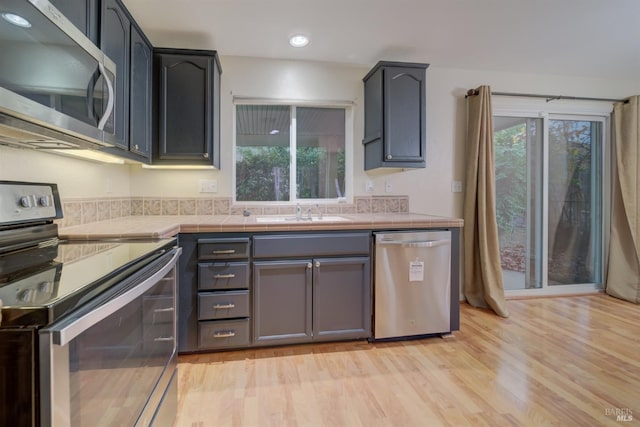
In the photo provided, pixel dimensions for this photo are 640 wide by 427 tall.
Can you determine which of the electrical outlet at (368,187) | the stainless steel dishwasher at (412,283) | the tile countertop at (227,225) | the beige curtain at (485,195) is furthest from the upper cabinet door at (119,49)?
the beige curtain at (485,195)

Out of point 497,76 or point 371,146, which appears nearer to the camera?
point 371,146

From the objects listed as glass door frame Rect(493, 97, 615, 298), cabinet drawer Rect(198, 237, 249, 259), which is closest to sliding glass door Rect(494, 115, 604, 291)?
glass door frame Rect(493, 97, 615, 298)

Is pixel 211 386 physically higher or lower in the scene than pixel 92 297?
lower

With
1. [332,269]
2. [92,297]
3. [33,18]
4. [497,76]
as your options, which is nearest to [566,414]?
[332,269]

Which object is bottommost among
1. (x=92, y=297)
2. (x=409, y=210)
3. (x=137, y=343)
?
(x=137, y=343)

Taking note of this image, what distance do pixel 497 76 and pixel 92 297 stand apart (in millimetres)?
3633

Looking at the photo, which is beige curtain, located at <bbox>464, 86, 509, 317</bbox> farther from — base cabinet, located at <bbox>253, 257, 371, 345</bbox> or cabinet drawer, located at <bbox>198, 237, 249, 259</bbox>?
cabinet drawer, located at <bbox>198, 237, 249, 259</bbox>

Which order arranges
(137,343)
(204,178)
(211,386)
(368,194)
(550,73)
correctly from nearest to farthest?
1. (137,343)
2. (211,386)
3. (204,178)
4. (368,194)
5. (550,73)

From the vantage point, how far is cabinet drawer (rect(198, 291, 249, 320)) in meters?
2.04

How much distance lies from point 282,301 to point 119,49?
5.80 ft

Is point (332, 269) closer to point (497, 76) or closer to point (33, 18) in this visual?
point (33, 18)

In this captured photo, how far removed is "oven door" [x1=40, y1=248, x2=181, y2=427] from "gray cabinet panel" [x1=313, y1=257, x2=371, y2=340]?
992 mm

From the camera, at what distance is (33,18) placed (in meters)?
0.91

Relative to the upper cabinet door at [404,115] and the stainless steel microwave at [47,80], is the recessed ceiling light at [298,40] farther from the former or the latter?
the stainless steel microwave at [47,80]
